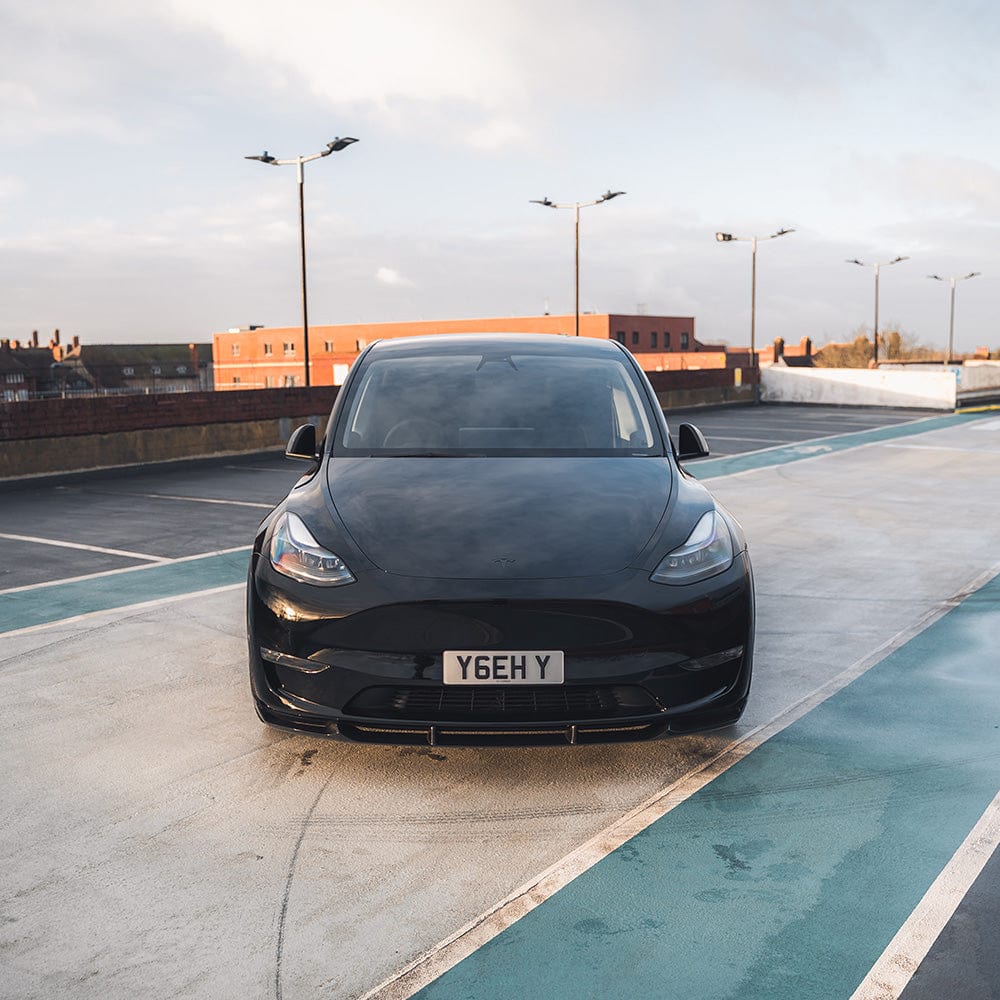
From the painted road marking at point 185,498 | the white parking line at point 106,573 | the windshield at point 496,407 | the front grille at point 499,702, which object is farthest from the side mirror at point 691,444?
the painted road marking at point 185,498

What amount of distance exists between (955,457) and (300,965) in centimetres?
1634

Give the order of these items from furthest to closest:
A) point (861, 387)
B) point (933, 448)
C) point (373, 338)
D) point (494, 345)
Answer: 1. point (373, 338)
2. point (861, 387)
3. point (933, 448)
4. point (494, 345)

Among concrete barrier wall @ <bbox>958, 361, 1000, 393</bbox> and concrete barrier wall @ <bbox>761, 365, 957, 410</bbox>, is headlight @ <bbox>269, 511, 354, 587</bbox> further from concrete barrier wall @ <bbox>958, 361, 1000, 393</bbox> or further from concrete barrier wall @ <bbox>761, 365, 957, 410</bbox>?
concrete barrier wall @ <bbox>958, 361, 1000, 393</bbox>

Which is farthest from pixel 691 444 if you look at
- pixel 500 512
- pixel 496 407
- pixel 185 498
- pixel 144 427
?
pixel 144 427

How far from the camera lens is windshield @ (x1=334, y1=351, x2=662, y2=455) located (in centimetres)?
483

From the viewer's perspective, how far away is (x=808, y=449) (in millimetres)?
19047

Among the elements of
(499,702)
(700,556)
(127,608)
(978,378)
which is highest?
(978,378)

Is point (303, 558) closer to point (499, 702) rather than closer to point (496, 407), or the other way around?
point (499, 702)

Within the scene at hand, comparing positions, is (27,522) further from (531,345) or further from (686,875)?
(686,875)

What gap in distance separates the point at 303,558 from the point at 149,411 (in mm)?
13318

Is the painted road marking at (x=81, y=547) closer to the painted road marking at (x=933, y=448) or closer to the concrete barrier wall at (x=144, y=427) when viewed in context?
the concrete barrier wall at (x=144, y=427)

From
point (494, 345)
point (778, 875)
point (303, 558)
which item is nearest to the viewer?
point (778, 875)

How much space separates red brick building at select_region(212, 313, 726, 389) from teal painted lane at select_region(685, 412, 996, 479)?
2650 inches

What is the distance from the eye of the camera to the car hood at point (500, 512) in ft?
12.4
